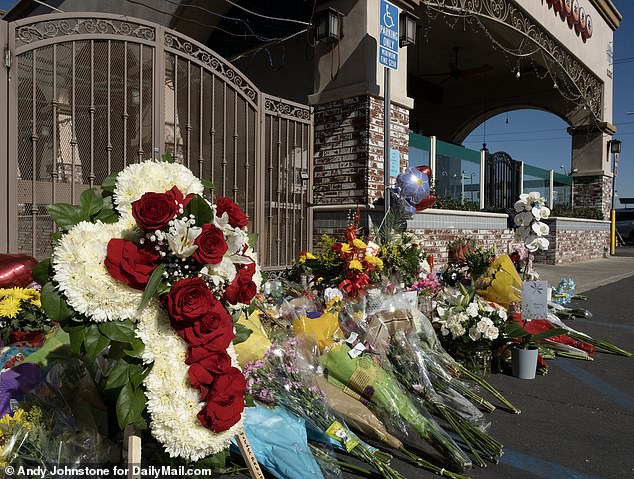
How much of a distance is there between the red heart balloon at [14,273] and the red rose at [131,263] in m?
1.62

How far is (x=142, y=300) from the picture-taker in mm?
1594

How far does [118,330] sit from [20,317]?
1371mm

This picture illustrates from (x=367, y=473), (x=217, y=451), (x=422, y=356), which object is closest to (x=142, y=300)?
(x=217, y=451)

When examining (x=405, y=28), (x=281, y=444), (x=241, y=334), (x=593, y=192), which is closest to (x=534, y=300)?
(x=281, y=444)

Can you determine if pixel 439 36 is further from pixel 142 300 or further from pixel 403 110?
pixel 142 300

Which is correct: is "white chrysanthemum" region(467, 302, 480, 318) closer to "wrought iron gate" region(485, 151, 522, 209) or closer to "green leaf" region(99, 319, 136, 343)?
"green leaf" region(99, 319, 136, 343)

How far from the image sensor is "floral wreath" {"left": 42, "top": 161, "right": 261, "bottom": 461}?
1589mm

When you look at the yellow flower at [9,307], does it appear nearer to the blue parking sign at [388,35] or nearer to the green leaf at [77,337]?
the green leaf at [77,337]

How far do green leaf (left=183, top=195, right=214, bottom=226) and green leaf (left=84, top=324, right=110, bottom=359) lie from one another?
1.59 feet

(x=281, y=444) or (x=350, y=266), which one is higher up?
(x=350, y=266)

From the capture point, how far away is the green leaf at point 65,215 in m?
1.71

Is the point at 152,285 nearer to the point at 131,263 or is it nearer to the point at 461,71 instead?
the point at 131,263

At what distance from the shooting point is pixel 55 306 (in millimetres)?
1577

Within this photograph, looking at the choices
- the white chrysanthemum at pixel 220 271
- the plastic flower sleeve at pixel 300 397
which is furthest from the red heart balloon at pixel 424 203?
the white chrysanthemum at pixel 220 271
